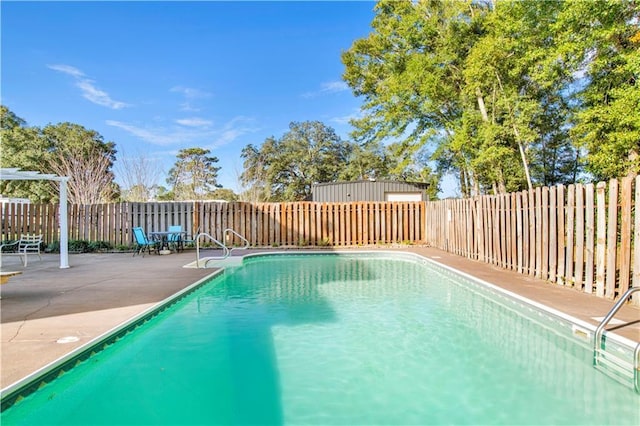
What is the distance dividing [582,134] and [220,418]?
12.7 m

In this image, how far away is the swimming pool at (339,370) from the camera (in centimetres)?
247

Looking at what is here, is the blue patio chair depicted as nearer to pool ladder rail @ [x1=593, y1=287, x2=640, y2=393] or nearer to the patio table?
the patio table

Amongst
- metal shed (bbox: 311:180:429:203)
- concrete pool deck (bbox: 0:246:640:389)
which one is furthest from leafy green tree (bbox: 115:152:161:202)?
concrete pool deck (bbox: 0:246:640:389)

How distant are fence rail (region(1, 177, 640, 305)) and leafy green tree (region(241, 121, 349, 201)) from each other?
51.1 feet

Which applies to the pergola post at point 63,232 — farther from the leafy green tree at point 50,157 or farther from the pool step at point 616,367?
the leafy green tree at point 50,157

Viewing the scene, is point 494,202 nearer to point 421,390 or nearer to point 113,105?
point 421,390

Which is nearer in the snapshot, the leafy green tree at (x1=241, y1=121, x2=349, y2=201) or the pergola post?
the pergola post

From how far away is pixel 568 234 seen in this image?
207 inches

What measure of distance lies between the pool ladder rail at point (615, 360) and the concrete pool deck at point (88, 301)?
0.95ft

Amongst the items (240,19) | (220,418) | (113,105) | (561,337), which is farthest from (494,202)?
(113,105)

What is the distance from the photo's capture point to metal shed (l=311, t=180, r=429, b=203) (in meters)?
19.0

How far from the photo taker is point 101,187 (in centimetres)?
1953

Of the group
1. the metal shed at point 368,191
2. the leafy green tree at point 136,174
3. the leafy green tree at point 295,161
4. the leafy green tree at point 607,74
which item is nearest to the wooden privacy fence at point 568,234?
the leafy green tree at point 607,74

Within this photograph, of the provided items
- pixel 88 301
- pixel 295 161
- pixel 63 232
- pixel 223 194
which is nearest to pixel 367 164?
pixel 295 161
